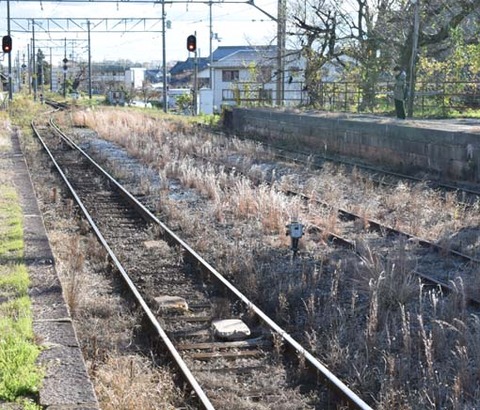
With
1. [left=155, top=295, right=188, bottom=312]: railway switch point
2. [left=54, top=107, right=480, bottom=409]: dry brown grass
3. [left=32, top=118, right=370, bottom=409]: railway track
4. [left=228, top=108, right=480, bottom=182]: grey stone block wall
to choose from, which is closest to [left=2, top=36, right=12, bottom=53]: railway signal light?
[left=228, top=108, right=480, bottom=182]: grey stone block wall

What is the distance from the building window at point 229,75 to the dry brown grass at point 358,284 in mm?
68562

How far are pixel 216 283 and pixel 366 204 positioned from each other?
5.50 meters

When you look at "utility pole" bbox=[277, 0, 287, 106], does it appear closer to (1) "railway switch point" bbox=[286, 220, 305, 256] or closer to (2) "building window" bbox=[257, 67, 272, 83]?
(2) "building window" bbox=[257, 67, 272, 83]

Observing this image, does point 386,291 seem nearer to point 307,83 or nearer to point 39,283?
point 39,283

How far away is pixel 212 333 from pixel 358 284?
6.83 feet

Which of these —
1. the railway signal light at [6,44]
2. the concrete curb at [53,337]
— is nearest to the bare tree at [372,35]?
the railway signal light at [6,44]

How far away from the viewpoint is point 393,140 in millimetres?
20953

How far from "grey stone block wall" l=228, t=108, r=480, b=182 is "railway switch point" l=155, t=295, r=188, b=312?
34.1 ft

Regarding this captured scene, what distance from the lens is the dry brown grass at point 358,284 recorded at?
642 centimetres

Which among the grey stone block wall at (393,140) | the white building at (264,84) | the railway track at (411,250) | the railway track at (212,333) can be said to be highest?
the white building at (264,84)

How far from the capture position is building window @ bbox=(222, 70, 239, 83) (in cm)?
8538

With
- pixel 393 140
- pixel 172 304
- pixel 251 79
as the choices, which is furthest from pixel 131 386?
pixel 251 79

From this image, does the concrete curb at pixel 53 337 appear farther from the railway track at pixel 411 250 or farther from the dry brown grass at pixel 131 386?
the railway track at pixel 411 250

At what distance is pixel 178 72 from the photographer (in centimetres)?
14138
